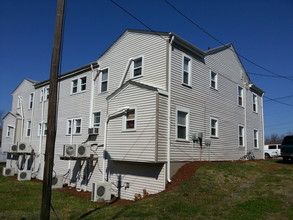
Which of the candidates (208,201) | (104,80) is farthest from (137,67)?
(208,201)

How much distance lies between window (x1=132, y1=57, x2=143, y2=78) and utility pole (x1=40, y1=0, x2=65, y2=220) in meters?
7.50

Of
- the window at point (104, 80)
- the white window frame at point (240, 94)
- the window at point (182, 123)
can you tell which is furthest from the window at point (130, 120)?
the white window frame at point (240, 94)

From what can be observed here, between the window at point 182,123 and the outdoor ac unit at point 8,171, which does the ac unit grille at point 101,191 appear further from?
the outdoor ac unit at point 8,171

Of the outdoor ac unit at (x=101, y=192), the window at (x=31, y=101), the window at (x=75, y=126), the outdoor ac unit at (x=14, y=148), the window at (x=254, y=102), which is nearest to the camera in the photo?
the outdoor ac unit at (x=101, y=192)

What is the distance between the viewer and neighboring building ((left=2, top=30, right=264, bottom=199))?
41.9 ft

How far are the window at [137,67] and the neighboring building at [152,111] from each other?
→ 0.18 feet

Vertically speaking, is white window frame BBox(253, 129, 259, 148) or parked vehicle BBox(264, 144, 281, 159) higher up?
white window frame BBox(253, 129, 259, 148)

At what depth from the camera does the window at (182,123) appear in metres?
13.5

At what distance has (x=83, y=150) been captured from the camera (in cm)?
1603

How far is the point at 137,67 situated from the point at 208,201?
8.21m

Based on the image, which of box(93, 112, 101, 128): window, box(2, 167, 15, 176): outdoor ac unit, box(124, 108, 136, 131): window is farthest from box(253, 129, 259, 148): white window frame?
box(2, 167, 15, 176): outdoor ac unit

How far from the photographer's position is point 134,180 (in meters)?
13.6

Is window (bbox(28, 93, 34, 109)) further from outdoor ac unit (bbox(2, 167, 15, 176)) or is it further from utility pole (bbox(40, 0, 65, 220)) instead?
utility pole (bbox(40, 0, 65, 220))

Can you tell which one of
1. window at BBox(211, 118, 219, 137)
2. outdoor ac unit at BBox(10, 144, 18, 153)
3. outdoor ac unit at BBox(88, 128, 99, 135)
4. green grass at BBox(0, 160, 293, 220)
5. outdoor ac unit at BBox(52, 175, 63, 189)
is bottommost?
outdoor ac unit at BBox(52, 175, 63, 189)
